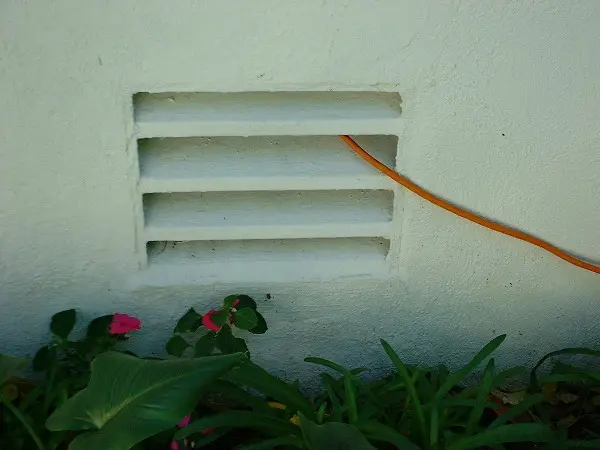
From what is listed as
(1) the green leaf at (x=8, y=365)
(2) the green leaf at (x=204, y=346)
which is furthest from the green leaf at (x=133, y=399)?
(2) the green leaf at (x=204, y=346)

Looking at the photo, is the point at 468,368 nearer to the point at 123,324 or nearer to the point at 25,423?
the point at 123,324

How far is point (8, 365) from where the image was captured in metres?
1.69

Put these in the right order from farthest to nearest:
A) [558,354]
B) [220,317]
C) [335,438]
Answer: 1. [558,354]
2. [220,317]
3. [335,438]

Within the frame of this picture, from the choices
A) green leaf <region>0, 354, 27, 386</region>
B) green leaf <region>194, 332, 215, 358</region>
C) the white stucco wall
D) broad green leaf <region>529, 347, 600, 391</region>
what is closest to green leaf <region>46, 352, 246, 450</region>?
green leaf <region>0, 354, 27, 386</region>

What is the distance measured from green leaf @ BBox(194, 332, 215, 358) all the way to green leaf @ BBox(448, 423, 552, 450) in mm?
552

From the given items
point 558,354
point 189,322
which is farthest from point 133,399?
point 558,354

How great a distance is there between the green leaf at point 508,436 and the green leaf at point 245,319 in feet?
1.61

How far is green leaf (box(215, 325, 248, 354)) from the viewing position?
1913 millimetres

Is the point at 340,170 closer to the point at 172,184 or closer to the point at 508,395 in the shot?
the point at 172,184

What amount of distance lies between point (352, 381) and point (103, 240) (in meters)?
0.63

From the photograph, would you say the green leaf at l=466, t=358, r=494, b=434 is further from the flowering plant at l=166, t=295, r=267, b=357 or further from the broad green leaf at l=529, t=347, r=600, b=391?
the flowering plant at l=166, t=295, r=267, b=357

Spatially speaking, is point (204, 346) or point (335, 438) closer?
point (335, 438)

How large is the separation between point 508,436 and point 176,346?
735 millimetres

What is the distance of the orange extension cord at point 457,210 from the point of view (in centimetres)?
193
